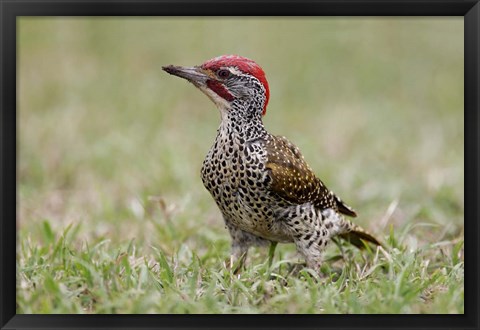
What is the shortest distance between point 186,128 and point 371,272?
469 cm

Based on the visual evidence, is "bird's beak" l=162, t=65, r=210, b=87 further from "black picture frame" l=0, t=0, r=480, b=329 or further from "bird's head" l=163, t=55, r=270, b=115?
"black picture frame" l=0, t=0, r=480, b=329

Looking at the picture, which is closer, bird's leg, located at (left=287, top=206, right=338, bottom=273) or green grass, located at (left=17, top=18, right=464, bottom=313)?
green grass, located at (left=17, top=18, right=464, bottom=313)

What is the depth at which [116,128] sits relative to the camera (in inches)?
345

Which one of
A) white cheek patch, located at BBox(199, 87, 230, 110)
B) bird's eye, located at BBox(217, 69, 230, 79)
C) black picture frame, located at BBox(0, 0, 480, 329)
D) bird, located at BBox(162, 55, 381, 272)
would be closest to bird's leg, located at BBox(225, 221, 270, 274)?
bird, located at BBox(162, 55, 381, 272)

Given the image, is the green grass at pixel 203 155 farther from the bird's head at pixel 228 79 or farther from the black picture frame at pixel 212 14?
the bird's head at pixel 228 79

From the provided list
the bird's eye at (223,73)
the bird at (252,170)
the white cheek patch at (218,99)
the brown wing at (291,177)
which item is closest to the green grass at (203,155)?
the bird at (252,170)

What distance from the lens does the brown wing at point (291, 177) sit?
14.8 feet

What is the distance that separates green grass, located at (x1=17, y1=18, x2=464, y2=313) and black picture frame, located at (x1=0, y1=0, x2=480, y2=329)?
0.21 meters

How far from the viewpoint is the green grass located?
4.19 metres

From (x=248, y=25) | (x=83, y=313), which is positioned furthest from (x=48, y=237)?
(x=248, y=25)

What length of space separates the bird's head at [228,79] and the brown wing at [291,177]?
312 mm

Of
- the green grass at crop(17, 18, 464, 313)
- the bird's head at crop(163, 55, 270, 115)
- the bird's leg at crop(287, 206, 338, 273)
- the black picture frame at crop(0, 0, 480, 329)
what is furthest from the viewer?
the bird's leg at crop(287, 206, 338, 273)

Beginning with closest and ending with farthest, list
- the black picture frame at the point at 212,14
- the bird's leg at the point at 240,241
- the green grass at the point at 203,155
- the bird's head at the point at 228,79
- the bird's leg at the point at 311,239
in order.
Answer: the black picture frame at the point at 212,14, the green grass at the point at 203,155, the bird's head at the point at 228,79, the bird's leg at the point at 311,239, the bird's leg at the point at 240,241

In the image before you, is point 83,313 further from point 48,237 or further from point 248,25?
point 248,25
